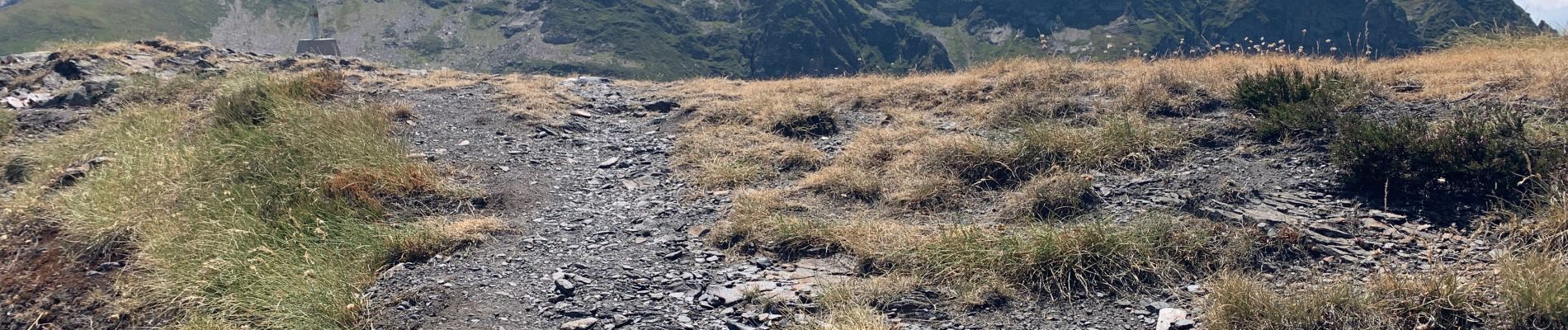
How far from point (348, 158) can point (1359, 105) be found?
9.63m

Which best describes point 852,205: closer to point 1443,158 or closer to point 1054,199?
point 1054,199

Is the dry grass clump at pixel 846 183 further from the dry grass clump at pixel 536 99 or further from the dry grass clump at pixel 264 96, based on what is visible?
the dry grass clump at pixel 264 96

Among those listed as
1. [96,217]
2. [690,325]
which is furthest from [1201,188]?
[96,217]

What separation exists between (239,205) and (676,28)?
542 ft

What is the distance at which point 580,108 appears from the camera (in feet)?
37.6

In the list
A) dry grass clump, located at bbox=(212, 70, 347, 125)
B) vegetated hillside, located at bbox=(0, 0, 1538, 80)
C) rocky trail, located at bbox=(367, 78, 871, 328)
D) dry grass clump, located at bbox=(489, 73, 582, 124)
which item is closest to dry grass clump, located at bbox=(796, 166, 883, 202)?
rocky trail, located at bbox=(367, 78, 871, 328)

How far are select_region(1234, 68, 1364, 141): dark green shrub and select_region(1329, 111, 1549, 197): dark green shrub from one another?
909mm

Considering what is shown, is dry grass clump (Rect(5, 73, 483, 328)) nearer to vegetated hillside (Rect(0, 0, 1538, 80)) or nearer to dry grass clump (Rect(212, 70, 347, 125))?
dry grass clump (Rect(212, 70, 347, 125))

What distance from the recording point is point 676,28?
169 metres

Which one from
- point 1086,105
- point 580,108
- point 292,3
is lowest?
point 292,3

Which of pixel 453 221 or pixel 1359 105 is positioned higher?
pixel 1359 105

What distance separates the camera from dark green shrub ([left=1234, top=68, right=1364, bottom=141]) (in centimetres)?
700

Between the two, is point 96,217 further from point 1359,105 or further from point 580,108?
point 1359,105

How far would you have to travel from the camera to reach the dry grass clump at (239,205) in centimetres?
550
